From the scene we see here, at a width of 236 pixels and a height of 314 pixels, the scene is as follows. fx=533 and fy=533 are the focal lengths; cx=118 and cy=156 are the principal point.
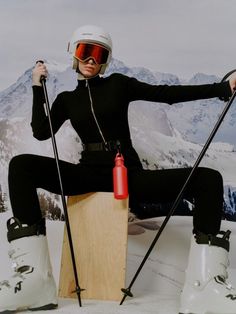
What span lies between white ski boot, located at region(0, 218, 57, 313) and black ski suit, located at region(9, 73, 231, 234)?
0.17 feet

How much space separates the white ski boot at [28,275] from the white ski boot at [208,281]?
427mm

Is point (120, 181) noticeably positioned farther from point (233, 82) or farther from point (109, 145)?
point (233, 82)

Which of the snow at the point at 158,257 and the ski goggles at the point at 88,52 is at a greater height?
the ski goggles at the point at 88,52

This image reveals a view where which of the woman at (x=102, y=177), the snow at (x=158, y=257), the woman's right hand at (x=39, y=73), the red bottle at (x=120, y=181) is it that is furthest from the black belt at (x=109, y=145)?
the snow at (x=158, y=257)

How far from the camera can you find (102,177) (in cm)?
192

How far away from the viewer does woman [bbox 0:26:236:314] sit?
1623 millimetres

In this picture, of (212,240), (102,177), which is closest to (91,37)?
(102,177)

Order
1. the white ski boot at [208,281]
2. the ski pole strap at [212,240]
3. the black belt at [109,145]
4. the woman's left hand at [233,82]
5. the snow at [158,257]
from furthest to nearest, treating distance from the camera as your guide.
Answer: the snow at [158,257] < the black belt at [109,145] < the woman's left hand at [233,82] < the ski pole strap at [212,240] < the white ski boot at [208,281]

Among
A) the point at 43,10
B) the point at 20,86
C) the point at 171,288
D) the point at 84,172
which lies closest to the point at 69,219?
the point at 84,172

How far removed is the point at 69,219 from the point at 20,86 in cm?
103

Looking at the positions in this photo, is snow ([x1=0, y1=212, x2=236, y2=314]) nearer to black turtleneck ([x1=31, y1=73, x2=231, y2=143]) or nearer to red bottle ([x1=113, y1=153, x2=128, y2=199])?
red bottle ([x1=113, y1=153, x2=128, y2=199])

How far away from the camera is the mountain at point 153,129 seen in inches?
99.0

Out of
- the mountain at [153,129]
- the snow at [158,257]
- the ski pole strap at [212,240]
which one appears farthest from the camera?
the mountain at [153,129]

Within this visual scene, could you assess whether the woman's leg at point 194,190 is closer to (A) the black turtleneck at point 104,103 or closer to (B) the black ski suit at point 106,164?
(B) the black ski suit at point 106,164
